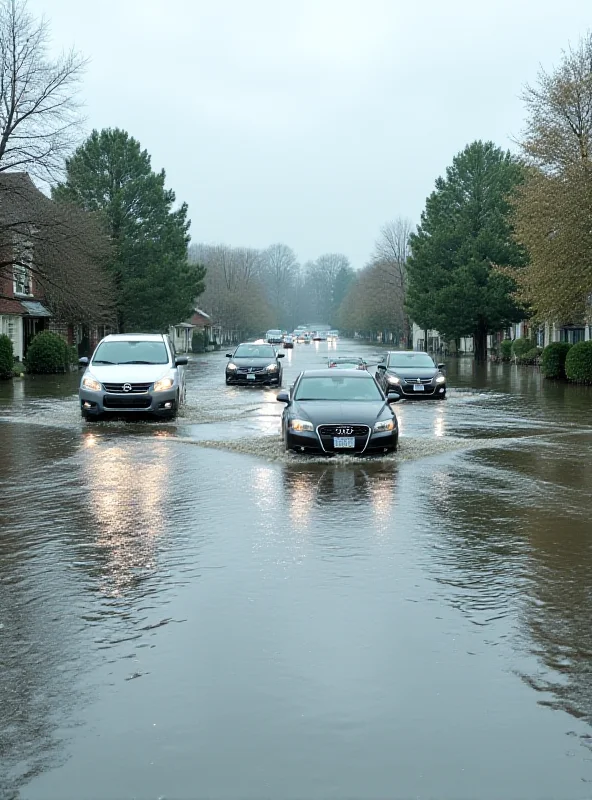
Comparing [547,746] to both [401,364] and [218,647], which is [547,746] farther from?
[401,364]

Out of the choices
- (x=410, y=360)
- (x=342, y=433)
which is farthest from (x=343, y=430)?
(x=410, y=360)

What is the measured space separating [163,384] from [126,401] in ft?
2.84

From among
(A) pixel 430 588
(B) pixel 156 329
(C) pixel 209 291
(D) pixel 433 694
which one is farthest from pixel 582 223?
(C) pixel 209 291

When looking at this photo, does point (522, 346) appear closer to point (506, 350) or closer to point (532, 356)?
point (532, 356)

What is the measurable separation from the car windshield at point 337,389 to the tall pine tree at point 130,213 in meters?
38.0

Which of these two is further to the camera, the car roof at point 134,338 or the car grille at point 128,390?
the car roof at point 134,338

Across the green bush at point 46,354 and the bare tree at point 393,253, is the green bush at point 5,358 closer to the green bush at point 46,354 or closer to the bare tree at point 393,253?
the green bush at point 46,354

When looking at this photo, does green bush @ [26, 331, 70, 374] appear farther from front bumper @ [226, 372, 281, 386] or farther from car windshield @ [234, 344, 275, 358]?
front bumper @ [226, 372, 281, 386]

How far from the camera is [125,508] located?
33.9 feet

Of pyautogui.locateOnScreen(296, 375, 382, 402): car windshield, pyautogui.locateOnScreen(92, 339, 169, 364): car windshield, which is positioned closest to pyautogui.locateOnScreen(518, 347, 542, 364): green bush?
pyautogui.locateOnScreen(92, 339, 169, 364): car windshield

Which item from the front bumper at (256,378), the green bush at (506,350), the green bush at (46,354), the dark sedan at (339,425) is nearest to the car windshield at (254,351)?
the front bumper at (256,378)

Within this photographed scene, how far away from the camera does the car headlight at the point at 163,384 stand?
19.4 m

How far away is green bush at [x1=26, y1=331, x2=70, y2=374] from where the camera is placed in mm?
40062

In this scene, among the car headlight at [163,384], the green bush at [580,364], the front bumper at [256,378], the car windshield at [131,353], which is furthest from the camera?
the green bush at [580,364]
